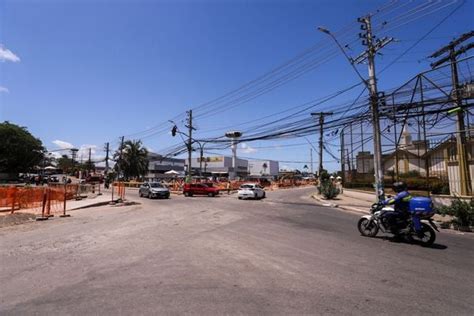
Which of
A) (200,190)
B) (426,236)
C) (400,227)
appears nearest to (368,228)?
(400,227)

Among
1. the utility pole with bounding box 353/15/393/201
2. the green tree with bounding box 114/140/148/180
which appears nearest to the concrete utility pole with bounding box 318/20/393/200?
the utility pole with bounding box 353/15/393/201

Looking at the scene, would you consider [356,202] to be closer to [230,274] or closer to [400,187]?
[400,187]

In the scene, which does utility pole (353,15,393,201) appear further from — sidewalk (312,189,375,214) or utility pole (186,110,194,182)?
utility pole (186,110,194,182)

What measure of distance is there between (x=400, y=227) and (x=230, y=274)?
6.25 metres

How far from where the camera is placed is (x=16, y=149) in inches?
2623

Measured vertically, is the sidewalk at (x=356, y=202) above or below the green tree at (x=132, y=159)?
below

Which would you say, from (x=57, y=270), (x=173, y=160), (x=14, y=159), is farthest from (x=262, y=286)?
(x=173, y=160)

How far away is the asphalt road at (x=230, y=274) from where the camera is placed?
479cm

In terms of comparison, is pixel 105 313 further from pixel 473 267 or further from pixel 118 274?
pixel 473 267

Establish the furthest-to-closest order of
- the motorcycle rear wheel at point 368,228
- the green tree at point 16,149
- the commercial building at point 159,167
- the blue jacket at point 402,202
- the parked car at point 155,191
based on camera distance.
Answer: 1. the commercial building at point 159,167
2. the green tree at point 16,149
3. the parked car at point 155,191
4. the motorcycle rear wheel at point 368,228
5. the blue jacket at point 402,202

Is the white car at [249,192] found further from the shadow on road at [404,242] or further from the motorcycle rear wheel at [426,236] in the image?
the motorcycle rear wheel at [426,236]

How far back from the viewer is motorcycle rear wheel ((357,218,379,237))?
1078cm

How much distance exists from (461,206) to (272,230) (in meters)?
7.55

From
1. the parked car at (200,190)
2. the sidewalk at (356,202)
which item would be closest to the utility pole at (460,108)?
the sidewalk at (356,202)
